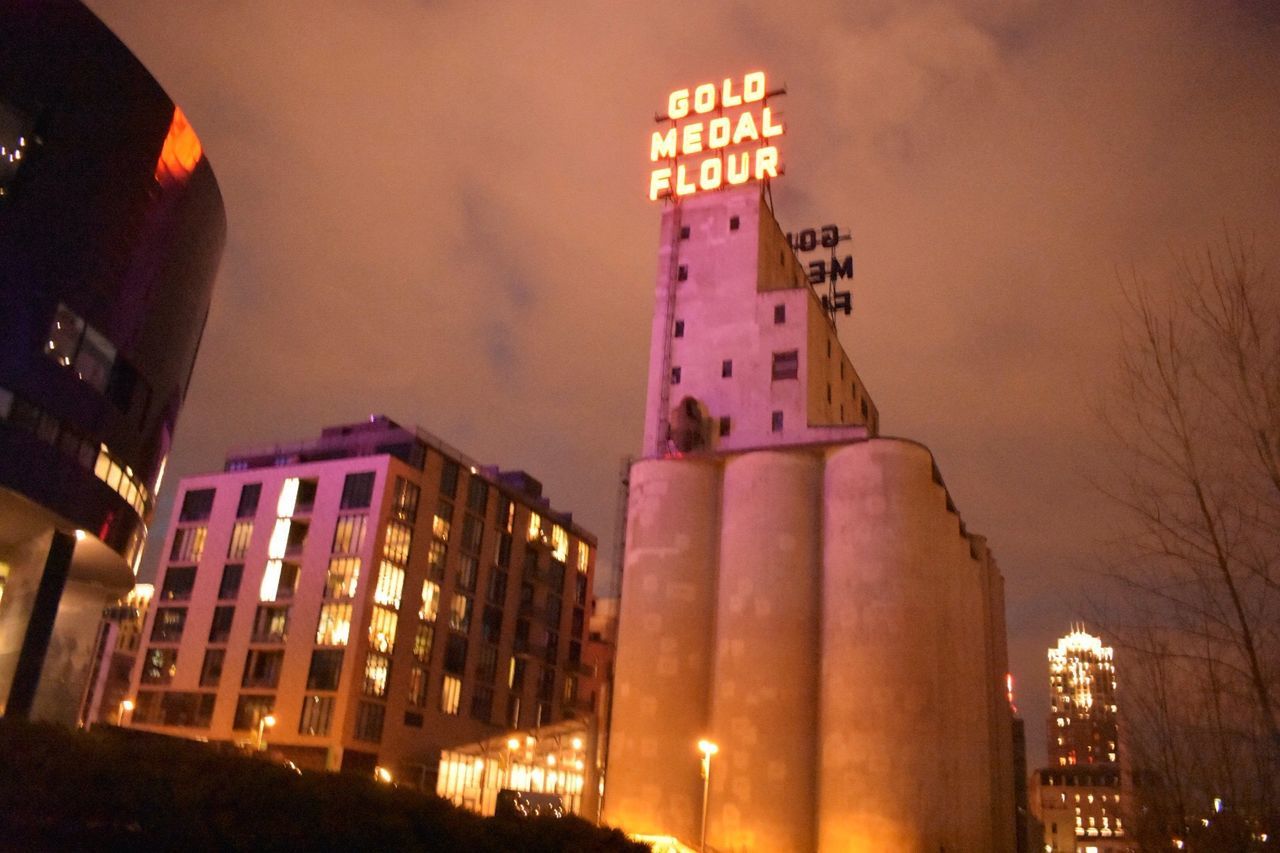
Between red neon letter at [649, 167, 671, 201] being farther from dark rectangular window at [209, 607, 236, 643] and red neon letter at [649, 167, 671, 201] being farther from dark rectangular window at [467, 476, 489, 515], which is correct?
dark rectangular window at [209, 607, 236, 643]

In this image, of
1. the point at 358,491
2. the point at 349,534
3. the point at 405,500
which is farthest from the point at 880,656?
the point at 358,491

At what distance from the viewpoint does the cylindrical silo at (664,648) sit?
57.2 metres

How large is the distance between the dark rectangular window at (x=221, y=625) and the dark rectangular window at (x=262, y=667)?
3371 mm

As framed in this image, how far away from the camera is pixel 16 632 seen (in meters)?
39.7

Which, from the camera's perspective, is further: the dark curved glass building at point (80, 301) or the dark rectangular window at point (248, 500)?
the dark rectangular window at point (248, 500)

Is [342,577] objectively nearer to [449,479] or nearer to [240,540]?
[240,540]

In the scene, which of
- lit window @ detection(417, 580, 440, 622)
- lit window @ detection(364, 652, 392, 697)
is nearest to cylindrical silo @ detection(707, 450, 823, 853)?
lit window @ detection(364, 652, 392, 697)

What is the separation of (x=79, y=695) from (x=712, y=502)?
35.8 m

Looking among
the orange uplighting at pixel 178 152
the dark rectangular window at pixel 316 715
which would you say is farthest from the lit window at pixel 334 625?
the orange uplighting at pixel 178 152

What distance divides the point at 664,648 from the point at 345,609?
30024 millimetres

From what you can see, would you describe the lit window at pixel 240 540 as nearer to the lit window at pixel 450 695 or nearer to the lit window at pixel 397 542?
the lit window at pixel 397 542

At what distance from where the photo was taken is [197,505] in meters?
89.6

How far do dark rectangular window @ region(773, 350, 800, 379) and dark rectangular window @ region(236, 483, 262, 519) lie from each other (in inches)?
1803

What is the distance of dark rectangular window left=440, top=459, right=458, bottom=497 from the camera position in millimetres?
88250
